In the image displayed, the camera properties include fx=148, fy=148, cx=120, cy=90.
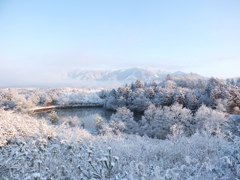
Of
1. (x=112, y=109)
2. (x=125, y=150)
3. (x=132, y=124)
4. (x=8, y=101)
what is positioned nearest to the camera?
(x=125, y=150)

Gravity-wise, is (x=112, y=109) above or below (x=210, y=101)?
below

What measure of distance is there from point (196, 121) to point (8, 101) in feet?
180

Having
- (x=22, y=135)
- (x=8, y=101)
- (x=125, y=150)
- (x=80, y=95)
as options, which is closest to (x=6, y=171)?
(x=22, y=135)

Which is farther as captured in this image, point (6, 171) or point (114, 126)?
point (114, 126)

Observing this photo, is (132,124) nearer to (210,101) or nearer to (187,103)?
(187,103)

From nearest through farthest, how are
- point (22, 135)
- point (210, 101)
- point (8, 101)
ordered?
point (22, 135), point (210, 101), point (8, 101)

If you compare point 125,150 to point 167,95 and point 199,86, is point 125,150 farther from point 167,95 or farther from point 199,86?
point 199,86

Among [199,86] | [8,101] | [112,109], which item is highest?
[199,86]

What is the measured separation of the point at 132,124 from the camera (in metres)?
25.3

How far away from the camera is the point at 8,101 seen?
160ft

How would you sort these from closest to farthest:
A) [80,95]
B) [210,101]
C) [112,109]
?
[210,101] < [112,109] < [80,95]

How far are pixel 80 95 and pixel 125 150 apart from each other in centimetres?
6557

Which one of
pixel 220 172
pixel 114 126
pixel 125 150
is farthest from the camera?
A: pixel 114 126

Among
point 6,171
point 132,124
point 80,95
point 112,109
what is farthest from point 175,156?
point 80,95
